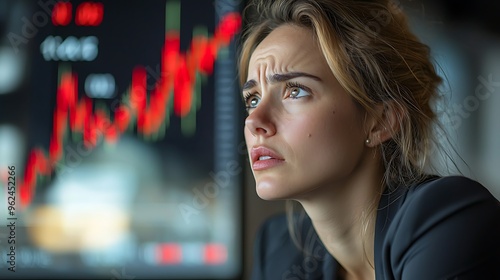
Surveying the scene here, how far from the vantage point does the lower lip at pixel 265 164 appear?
3.34ft

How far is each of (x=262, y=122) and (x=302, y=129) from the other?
6cm

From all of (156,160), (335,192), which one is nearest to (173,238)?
(156,160)

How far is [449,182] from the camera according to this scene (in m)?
0.93

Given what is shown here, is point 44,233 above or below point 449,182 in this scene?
below

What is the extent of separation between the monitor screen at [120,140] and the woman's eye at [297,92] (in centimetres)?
45

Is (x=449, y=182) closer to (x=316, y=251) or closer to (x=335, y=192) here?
(x=335, y=192)

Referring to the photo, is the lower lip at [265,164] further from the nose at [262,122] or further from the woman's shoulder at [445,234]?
the woman's shoulder at [445,234]

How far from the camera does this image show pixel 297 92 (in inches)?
40.8

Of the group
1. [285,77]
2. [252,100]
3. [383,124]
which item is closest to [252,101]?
[252,100]

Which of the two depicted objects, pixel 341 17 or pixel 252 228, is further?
pixel 252 228

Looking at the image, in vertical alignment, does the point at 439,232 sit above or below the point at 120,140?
below

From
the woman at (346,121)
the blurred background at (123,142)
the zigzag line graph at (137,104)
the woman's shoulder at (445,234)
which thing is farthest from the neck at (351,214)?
the zigzag line graph at (137,104)

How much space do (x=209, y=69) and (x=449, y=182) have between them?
2.32 ft

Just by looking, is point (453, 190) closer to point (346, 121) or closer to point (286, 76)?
point (346, 121)
